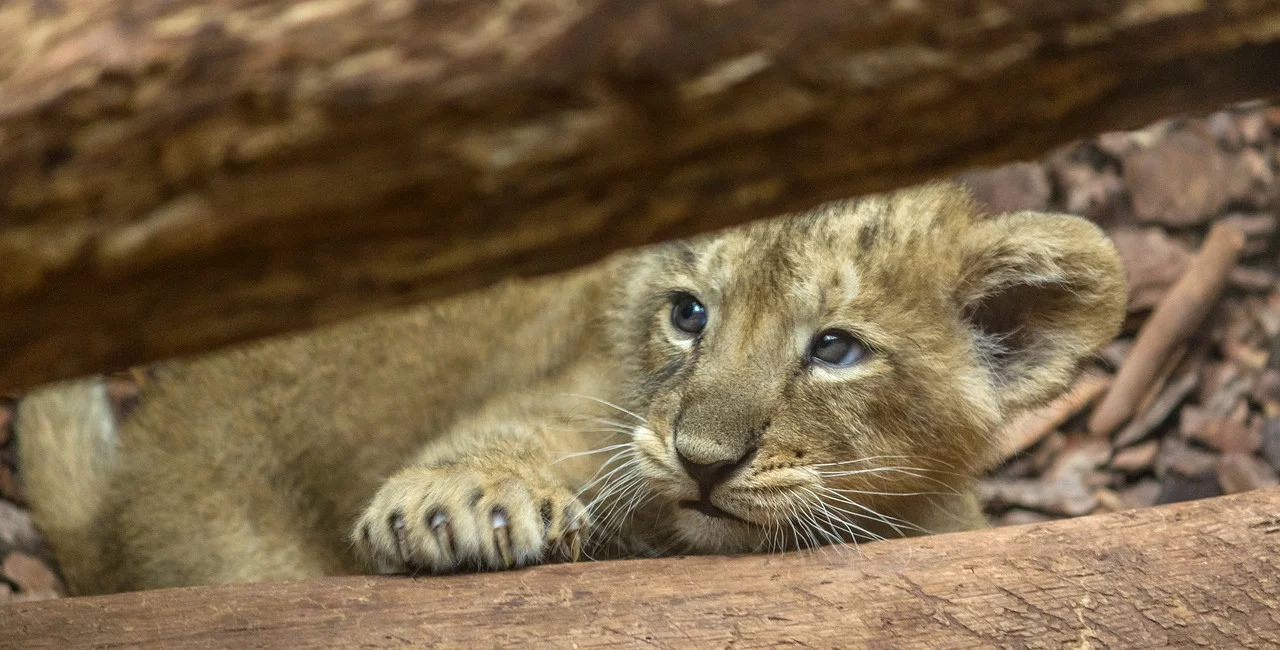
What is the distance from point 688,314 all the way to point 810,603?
1.09 metres

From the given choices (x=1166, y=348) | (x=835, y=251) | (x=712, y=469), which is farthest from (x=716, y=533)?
(x=1166, y=348)

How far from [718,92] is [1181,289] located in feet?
14.3

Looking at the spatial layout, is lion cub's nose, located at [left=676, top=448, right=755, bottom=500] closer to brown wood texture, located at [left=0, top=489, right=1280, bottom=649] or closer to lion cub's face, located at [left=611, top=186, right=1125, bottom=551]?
lion cub's face, located at [left=611, top=186, right=1125, bottom=551]

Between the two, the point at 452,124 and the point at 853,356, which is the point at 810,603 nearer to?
the point at 853,356

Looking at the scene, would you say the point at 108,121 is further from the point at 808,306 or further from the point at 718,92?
the point at 808,306

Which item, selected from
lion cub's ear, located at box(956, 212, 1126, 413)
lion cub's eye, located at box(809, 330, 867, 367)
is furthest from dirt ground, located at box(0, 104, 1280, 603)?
lion cub's eye, located at box(809, 330, 867, 367)

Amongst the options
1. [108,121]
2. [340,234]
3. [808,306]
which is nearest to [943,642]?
[808,306]

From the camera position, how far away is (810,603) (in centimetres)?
244

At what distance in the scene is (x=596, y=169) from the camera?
148 centimetres

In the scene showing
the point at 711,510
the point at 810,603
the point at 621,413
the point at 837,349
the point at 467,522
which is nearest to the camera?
the point at 810,603

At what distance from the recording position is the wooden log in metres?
1.35

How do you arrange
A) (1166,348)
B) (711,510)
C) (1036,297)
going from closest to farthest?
(711,510), (1036,297), (1166,348)

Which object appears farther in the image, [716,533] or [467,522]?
[716,533]

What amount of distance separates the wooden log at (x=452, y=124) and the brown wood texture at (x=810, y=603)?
3.05 feet
